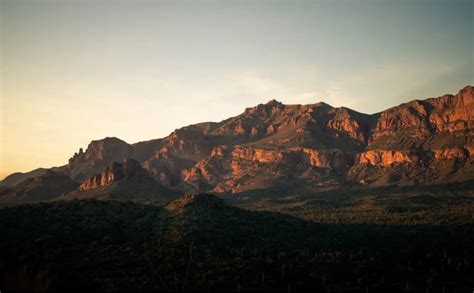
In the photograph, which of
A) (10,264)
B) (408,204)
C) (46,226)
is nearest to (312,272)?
(10,264)

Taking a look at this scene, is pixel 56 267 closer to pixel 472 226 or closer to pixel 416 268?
pixel 416 268

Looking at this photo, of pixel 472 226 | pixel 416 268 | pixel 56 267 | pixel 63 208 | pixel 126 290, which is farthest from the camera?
pixel 472 226

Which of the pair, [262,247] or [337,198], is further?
[337,198]

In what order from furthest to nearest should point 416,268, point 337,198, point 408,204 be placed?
point 337,198 < point 408,204 < point 416,268

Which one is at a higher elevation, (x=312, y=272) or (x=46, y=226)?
(x=46, y=226)

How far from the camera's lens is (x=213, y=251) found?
64375 mm

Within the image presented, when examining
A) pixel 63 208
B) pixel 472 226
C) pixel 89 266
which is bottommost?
pixel 472 226

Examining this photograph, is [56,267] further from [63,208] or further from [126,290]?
[63,208]

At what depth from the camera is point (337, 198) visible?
620ft

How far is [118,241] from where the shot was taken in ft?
229

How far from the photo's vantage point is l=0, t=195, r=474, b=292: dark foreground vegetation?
1890 inches

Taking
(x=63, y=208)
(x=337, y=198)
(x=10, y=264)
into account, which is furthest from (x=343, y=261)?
(x=337, y=198)

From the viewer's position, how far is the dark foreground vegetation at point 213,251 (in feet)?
157

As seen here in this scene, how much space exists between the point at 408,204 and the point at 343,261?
99.0 meters
